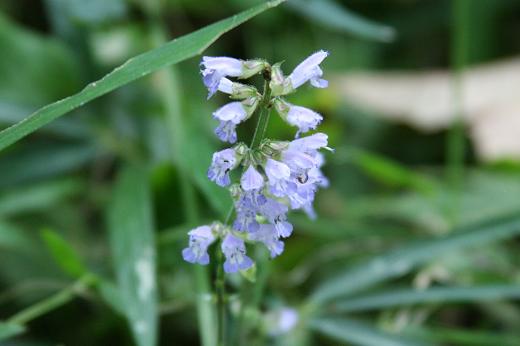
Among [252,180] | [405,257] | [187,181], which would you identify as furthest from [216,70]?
[405,257]

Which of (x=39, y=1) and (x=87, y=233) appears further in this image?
(x=39, y=1)

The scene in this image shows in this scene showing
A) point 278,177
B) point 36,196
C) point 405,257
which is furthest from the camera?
point 36,196

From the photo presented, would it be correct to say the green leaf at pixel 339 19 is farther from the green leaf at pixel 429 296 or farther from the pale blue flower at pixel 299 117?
the pale blue flower at pixel 299 117

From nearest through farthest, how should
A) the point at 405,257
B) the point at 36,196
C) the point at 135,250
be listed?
the point at 135,250, the point at 405,257, the point at 36,196

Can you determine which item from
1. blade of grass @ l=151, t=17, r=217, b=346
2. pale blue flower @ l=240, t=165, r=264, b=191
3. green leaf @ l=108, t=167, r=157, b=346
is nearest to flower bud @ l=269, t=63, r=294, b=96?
pale blue flower @ l=240, t=165, r=264, b=191

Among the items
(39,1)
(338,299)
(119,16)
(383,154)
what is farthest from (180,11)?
(338,299)

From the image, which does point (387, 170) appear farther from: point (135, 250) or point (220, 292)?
point (220, 292)

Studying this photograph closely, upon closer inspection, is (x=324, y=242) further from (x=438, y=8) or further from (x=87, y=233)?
(x=438, y=8)
